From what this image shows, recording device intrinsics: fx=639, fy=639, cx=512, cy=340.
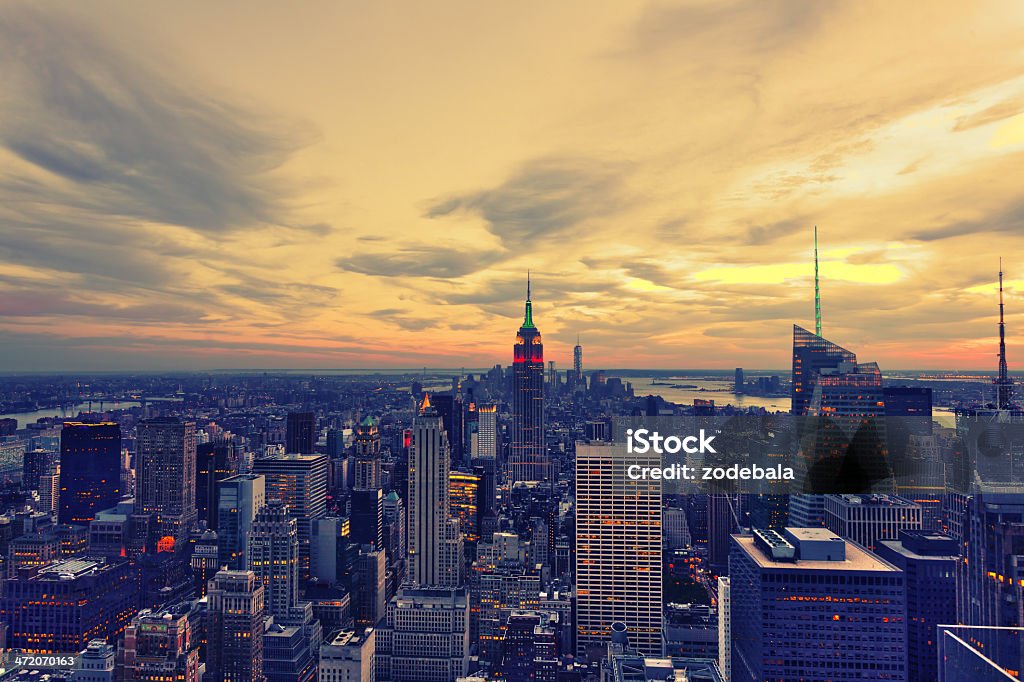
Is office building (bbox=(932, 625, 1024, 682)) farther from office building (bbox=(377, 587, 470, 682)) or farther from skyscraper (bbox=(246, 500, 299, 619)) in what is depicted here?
skyscraper (bbox=(246, 500, 299, 619))

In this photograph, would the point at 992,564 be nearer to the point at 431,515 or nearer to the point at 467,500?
the point at 431,515

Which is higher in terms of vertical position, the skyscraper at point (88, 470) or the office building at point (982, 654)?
the office building at point (982, 654)

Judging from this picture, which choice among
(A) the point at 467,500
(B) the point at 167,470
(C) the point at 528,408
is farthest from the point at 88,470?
(C) the point at 528,408

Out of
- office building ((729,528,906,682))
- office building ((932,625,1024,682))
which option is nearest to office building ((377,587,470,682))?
office building ((729,528,906,682))

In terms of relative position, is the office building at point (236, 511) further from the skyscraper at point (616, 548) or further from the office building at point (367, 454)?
the skyscraper at point (616, 548)

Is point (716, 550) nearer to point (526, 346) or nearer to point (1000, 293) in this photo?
point (1000, 293)

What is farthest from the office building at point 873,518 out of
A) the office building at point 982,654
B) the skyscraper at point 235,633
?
the skyscraper at point 235,633

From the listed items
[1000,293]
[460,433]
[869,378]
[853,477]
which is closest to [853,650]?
[1000,293]
